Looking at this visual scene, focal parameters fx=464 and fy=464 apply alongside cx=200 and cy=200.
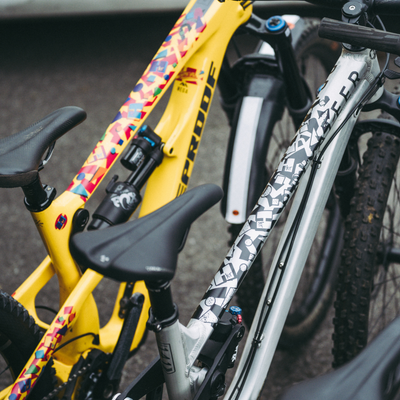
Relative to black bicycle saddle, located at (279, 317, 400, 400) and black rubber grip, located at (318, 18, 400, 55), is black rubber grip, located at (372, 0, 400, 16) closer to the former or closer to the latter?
black rubber grip, located at (318, 18, 400, 55)

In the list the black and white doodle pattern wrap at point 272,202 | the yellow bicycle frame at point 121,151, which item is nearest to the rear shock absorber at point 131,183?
the yellow bicycle frame at point 121,151

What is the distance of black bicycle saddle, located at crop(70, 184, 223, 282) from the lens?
1.87 feet

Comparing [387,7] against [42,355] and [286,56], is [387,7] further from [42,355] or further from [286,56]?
[42,355]

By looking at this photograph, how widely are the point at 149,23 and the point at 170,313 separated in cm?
262

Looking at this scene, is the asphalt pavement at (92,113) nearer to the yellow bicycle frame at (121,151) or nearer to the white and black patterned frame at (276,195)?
the yellow bicycle frame at (121,151)

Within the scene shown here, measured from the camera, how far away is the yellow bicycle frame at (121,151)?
94 cm

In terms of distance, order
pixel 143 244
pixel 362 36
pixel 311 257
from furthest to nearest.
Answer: pixel 311 257
pixel 362 36
pixel 143 244

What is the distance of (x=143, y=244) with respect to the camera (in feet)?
1.98

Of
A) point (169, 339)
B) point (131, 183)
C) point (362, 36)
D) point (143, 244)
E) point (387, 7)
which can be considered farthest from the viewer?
point (131, 183)

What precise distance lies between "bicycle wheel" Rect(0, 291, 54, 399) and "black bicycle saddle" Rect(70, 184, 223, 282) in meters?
0.41

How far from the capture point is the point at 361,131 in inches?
44.4

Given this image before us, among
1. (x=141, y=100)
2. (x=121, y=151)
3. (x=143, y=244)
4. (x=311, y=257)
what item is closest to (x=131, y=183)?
(x=121, y=151)

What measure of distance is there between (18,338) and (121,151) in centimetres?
44

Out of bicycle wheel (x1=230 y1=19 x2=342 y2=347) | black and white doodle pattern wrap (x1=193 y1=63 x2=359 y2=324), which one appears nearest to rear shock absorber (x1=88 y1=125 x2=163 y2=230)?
black and white doodle pattern wrap (x1=193 y1=63 x2=359 y2=324)
